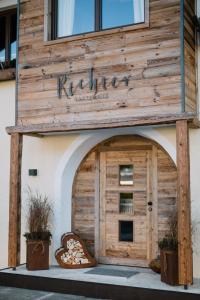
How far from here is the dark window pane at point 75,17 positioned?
6883 millimetres

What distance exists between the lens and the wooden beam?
19.2 ft

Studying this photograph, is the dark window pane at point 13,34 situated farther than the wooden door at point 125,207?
Yes

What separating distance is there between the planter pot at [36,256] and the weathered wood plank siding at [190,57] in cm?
302

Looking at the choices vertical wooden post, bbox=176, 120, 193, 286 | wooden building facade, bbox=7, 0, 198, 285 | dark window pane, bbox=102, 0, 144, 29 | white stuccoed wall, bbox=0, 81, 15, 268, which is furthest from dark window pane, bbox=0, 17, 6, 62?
vertical wooden post, bbox=176, 120, 193, 286

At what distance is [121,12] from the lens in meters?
6.60

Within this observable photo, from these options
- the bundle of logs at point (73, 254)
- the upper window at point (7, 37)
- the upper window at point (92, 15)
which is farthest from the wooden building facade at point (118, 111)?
the upper window at point (7, 37)

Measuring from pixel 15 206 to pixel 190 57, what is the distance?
3418 millimetres

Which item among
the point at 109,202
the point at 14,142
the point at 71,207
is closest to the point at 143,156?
the point at 109,202

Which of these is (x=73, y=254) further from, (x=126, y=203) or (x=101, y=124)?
(x=101, y=124)

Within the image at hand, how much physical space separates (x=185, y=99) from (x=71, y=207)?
292cm

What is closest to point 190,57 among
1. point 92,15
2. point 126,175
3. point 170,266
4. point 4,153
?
point 92,15

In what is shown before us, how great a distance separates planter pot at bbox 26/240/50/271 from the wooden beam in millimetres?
1711

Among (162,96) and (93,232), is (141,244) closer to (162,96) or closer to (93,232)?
(93,232)

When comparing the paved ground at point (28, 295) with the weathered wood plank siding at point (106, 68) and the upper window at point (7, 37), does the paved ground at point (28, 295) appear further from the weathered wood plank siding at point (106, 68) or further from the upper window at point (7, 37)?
the upper window at point (7, 37)
